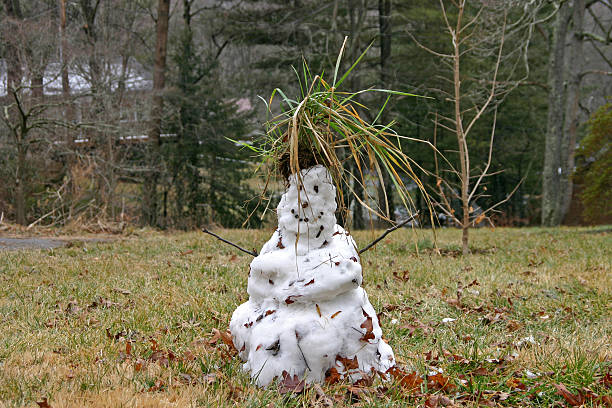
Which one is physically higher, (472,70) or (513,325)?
(472,70)

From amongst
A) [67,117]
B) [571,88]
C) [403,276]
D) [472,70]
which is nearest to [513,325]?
[403,276]

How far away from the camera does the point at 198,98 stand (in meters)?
14.5

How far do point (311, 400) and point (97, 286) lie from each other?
3462 millimetres

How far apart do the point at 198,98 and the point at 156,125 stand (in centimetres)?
158

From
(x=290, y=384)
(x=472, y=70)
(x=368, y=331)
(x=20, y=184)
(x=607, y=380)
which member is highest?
(x=472, y=70)

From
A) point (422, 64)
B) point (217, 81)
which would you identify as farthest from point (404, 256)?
point (422, 64)

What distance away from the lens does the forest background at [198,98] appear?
11.1 metres

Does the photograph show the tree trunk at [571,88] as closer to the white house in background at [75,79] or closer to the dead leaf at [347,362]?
the white house in background at [75,79]

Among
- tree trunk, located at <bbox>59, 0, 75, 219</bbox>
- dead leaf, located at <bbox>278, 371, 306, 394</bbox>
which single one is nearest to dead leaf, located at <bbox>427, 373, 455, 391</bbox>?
dead leaf, located at <bbox>278, 371, 306, 394</bbox>

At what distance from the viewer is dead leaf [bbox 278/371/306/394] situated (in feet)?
7.30

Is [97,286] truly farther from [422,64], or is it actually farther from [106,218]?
[422,64]

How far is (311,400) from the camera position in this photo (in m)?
2.17

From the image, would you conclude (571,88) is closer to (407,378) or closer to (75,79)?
(75,79)

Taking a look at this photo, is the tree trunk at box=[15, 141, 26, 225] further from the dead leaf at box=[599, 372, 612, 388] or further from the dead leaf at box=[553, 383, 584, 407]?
the dead leaf at box=[599, 372, 612, 388]
